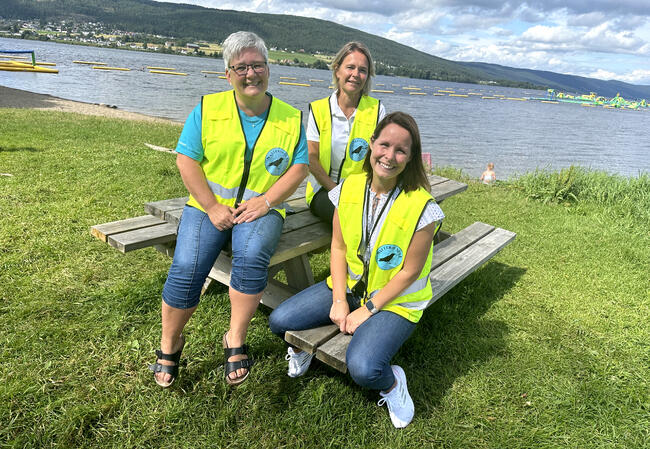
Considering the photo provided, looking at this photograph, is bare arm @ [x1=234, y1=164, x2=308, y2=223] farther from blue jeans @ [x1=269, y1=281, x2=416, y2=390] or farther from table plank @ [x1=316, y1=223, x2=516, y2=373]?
table plank @ [x1=316, y1=223, x2=516, y2=373]

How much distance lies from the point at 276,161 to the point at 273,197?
24 centimetres

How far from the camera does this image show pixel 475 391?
2.87 meters

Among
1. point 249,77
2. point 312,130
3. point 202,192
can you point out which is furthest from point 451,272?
point 249,77

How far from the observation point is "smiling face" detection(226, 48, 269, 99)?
2.62 metres

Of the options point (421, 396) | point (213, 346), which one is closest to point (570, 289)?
point (421, 396)

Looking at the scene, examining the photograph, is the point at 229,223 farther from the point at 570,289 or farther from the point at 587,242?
the point at 587,242

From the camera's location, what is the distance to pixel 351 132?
11.2ft

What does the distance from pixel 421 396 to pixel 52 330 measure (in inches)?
102

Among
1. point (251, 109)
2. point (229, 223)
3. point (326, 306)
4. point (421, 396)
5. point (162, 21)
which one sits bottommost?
point (421, 396)

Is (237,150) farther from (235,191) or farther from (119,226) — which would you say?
(119,226)

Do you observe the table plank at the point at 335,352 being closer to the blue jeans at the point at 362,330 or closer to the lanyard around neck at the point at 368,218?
the blue jeans at the point at 362,330

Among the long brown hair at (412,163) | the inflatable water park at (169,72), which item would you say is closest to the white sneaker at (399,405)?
the long brown hair at (412,163)

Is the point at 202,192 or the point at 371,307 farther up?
the point at 202,192

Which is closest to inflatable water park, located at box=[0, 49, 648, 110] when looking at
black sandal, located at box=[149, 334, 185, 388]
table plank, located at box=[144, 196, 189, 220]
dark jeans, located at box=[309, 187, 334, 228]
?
dark jeans, located at box=[309, 187, 334, 228]
